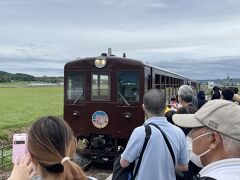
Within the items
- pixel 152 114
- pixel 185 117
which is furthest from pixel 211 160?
pixel 152 114

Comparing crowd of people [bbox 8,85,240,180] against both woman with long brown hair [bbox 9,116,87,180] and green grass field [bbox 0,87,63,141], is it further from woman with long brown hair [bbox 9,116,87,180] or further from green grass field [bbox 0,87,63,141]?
green grass field [bbox 0,87,63,141]

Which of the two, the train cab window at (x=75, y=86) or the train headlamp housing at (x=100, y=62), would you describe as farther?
the train cab window at (x=75, y=86)

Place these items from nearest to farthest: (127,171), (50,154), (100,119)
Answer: (50,154), (127,171), (100,119)

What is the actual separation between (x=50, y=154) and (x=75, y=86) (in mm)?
10275

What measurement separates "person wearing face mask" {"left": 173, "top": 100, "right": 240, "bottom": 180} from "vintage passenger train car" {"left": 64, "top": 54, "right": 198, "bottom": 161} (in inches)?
355

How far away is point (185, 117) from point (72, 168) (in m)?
0.88

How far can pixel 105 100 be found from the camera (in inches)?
484

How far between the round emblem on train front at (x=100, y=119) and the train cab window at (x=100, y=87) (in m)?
0.40

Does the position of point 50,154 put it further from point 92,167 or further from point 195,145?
point 92,167

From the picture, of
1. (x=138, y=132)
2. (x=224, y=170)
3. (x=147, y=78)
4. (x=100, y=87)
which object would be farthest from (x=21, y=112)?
(x=224, y=170)

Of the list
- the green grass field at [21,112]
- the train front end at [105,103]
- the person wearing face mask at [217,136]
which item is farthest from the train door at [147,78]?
the person wearing face mask at [217,136]

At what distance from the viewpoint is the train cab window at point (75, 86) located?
41.1 feet

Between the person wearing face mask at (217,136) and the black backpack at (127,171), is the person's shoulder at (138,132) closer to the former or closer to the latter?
the black backpack at (127,171)

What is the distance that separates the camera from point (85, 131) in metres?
12.3
